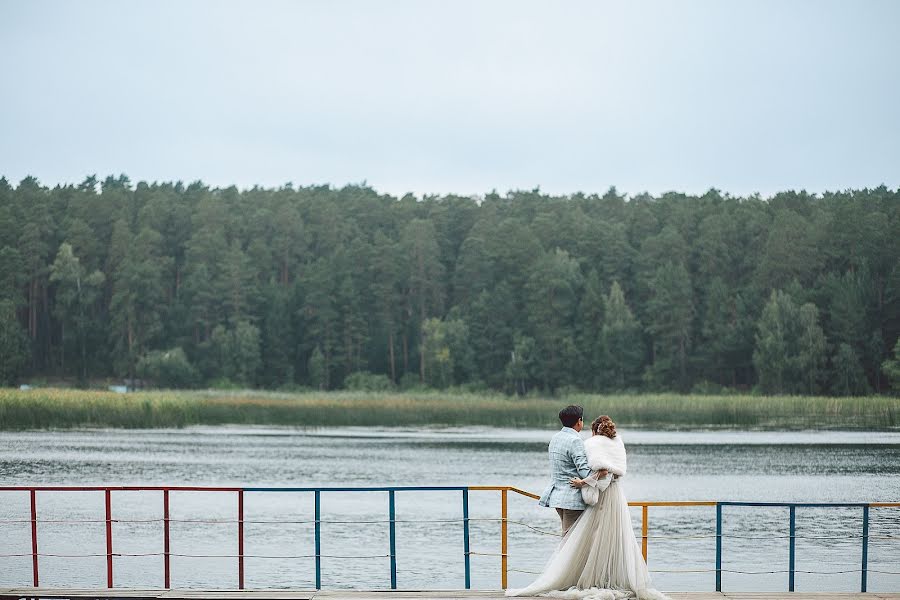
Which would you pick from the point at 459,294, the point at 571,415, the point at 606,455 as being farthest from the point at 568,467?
the point at 459,294

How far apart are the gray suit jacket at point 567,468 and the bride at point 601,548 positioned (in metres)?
0.09

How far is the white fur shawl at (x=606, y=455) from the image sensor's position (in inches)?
460

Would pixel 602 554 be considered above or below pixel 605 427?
below

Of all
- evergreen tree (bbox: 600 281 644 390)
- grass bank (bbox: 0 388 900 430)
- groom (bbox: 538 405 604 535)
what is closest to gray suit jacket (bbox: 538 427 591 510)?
groom (bbox: 538 405 604 535)

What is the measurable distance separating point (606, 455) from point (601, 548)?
897mm

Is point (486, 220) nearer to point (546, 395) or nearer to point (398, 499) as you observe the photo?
point (546, 395)

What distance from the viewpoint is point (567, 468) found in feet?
39.1

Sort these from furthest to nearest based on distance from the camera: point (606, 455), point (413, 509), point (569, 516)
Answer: point (413, 509) → point (569, 516) → point (606, 455)

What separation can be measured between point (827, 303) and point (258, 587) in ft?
287

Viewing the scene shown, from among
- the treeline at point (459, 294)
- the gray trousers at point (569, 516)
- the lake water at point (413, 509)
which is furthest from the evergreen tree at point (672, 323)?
the gray trousers at point (569, 516)

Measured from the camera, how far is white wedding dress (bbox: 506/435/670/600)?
11.8 metres

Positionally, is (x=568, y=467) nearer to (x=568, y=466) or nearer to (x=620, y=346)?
Result: (x=568, y=466)

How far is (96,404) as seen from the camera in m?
60.5

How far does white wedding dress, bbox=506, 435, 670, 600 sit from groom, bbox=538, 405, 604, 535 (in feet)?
0.35
